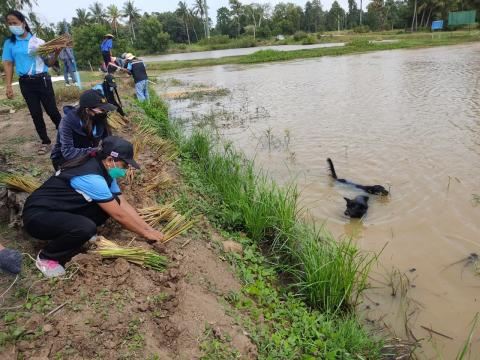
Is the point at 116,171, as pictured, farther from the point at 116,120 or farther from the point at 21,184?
the point at 116,120

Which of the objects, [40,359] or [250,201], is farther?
[250,201]

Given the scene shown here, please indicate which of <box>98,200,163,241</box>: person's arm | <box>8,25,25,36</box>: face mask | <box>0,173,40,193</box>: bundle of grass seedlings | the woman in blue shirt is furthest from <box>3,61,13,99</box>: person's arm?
<box>98,200,163,241</box>: person's arm

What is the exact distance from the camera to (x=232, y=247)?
3.65m

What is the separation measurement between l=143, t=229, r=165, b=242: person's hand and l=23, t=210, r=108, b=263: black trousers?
1.50ft

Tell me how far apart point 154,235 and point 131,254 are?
0.39 meters

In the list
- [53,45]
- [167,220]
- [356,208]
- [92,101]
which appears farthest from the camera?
[53,45]

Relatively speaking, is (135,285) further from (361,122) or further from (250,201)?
(361,122)

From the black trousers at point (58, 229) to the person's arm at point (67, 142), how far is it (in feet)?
3.47

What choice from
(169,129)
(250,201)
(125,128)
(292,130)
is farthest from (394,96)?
(250,201)

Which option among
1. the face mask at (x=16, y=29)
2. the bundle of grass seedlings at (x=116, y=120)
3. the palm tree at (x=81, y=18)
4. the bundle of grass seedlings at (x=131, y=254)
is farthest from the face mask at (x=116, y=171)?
the palm tree at (x=81, y=18)

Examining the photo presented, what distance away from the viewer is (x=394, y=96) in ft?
38.6

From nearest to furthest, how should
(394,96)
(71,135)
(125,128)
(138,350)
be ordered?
(138,350) → (71,135) → (125,128) → (394,96)

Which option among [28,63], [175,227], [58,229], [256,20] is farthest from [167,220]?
[256,20]

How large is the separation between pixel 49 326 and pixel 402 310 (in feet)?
9.17
